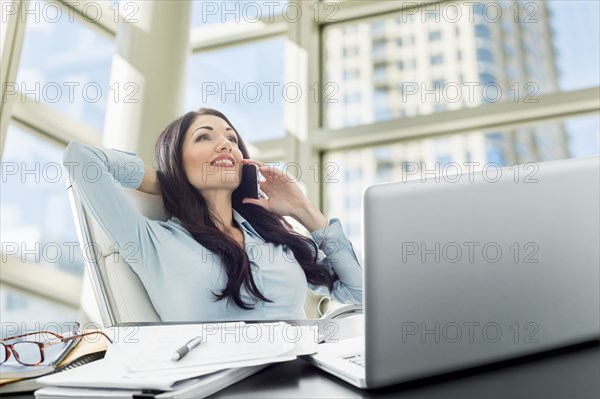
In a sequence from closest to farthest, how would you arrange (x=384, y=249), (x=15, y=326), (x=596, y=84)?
(x=384, y=249) < (x=15, y=326) < (x=596, y=84)

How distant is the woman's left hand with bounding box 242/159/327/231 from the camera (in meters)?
1.96

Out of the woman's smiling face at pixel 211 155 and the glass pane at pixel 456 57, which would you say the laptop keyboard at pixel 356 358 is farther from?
the glass pane at pixel 456 57

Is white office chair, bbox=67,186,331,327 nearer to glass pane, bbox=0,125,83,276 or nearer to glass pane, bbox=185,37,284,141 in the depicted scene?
glass pane, bbox=0,125,83,276

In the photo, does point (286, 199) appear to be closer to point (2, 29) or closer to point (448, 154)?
point (448, 154)

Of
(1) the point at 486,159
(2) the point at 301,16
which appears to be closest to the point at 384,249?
(1) the point at 486,159

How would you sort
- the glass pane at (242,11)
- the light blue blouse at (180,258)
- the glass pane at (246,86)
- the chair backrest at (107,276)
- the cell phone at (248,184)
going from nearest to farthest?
the chair backrest at (107,276) → the light blue blouse at (180,258) → the cell phone at (248,184) → the glass pane at (246,86) → the glass pane at (242,11)

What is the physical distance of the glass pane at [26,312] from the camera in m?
2.06

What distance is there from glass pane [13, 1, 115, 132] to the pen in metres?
1.85

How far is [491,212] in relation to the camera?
590 millimetres

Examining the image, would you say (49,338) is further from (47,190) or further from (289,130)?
(289,130)

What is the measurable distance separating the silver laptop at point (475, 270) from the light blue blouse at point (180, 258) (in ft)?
2.74

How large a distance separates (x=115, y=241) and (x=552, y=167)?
38.8 inches

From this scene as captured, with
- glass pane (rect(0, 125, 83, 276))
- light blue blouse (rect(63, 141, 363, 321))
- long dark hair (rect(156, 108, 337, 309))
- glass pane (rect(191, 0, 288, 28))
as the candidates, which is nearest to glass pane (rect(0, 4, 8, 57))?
glass pane (rect(0, 125, 83, 276))

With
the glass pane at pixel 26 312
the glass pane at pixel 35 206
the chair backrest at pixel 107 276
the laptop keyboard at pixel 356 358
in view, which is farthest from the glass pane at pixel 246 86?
the laptop keyboard at pixel 356 358
